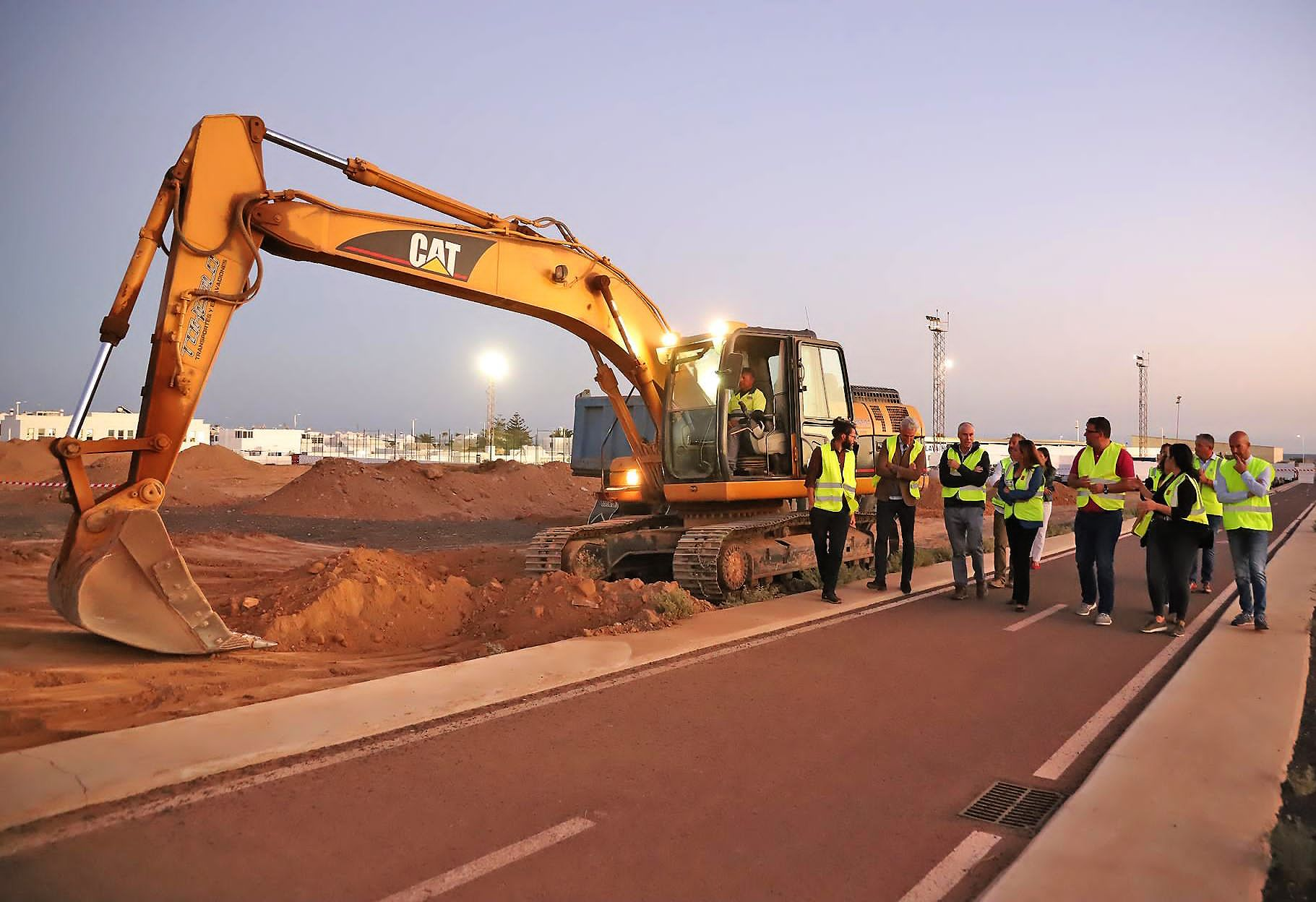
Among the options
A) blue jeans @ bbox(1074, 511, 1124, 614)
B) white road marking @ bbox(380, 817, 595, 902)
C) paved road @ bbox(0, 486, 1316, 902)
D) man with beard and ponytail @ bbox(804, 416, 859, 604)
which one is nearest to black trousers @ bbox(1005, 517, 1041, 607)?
blue jeans @ bbox(1074, 511, 1124, 614)

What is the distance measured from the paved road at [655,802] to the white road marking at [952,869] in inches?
1.7

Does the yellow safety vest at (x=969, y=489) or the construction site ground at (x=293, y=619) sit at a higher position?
the yellow safety vest at (x=969, y=489)

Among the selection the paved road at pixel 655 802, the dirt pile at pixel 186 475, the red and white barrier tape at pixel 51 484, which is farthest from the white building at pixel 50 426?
the paved road at pixel 655 802

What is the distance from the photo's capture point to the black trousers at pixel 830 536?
1016cm

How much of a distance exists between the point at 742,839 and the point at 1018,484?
7.69 metres

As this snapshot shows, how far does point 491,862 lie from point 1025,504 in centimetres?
848

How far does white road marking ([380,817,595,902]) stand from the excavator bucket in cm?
392

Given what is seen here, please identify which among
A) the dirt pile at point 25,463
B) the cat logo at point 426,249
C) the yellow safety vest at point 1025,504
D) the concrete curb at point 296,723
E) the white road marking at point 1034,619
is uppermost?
the cat logo at point 426,249

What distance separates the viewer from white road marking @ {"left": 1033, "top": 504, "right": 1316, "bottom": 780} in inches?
196

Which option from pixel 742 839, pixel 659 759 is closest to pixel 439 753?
pixel 659 759

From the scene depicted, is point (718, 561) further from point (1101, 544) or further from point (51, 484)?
point (51, 484)

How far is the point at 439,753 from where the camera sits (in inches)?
195

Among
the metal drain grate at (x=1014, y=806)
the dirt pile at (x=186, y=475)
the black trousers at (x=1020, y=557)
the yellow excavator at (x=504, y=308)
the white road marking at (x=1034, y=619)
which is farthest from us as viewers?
the dirt pile at (x=186, y=475)

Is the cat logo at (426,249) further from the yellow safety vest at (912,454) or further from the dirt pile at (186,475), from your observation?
the dirt pile at (186,475)
